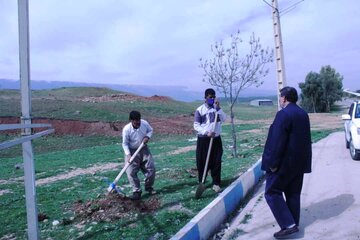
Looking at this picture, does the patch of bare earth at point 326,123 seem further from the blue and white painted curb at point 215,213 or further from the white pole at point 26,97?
the white pole at point 26,97

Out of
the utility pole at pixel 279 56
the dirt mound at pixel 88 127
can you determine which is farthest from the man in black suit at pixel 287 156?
the dirt mound at pixel 88 127

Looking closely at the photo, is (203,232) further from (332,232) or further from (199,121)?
(199,121)

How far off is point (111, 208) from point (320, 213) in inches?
123


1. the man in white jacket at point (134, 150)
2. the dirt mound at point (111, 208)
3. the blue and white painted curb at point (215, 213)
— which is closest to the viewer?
the blue and white painted curb at point (215, 213)

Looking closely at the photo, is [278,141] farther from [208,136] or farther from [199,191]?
[208,136]

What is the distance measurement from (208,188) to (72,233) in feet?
9.35

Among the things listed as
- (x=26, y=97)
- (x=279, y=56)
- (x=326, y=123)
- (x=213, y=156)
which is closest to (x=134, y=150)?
(x=213, y=156)

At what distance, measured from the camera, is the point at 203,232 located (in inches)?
190

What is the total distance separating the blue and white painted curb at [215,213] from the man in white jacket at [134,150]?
60.9 inches

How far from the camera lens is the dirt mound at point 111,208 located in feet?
18.9

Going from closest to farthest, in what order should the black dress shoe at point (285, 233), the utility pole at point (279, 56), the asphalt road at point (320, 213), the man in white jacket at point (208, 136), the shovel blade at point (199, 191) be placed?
1. the black dress shoe at point (285, 233)
2. the asphalt road at point (320, 213)
3. the shovel blade at point (199, 191)
4. the man in white jacket at point (208, 136)
5. the utility pole at point (279, 56)

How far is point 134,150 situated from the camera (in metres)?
6.99

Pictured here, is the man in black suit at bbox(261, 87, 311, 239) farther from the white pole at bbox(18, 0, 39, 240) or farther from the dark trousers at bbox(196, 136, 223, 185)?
the white pole at bbox(18, 0, 39, 240)

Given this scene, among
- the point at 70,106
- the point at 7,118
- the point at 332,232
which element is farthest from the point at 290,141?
the point at 70,106
